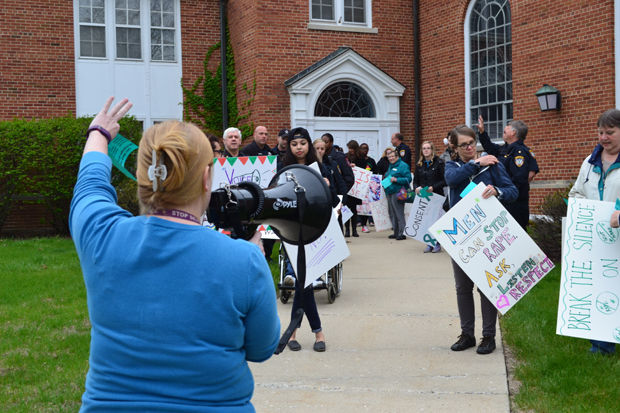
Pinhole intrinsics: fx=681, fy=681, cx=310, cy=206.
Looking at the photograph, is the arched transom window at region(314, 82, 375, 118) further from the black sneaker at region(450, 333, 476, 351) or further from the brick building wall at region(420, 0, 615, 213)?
the black sneaker at region(450, 333, 476, 351)

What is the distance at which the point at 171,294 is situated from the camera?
186 centimetres

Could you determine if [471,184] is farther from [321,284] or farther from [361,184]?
[361,184]

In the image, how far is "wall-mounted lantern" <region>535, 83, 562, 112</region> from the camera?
1310 cm

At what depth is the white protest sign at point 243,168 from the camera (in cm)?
704

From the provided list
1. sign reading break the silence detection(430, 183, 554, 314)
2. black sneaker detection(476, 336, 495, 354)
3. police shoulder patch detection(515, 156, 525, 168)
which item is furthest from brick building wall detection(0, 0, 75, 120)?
black sneaker detection(476, 336, 495, 354)

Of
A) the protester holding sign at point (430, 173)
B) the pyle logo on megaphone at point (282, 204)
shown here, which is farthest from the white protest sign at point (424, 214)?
the pyle logo on megaphone at point (282, 204)

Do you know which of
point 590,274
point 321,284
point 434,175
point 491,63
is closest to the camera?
point 590,274

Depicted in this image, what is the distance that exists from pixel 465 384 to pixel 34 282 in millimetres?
6100

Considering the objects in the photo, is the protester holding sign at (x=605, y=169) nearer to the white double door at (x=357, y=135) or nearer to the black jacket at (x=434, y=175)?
the black jacket at (x=434, y=175)

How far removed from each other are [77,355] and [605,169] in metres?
4.41

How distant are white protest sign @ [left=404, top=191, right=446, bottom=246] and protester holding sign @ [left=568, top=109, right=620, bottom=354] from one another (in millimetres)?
5166

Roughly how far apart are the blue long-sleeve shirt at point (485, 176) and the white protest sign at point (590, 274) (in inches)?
22.0

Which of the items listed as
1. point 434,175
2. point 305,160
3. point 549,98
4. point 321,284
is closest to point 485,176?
point 305,160

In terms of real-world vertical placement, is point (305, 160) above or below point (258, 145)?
below
